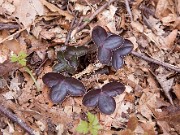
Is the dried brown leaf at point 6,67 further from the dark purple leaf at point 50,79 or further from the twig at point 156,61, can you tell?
the twig at point 156,61

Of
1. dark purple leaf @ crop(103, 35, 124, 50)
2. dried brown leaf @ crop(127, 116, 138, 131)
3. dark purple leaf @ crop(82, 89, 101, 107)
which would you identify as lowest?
dried brown leaf @ crop(127, 116, 138, 131)

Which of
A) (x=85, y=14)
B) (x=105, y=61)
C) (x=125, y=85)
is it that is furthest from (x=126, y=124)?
(x=85, y=14)

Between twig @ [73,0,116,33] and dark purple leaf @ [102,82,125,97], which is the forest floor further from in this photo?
dark purple leaf @ [102,82,125,97]

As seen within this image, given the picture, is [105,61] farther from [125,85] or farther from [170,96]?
[170,96]

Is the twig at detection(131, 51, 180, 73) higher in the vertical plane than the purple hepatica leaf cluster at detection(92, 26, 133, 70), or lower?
lower

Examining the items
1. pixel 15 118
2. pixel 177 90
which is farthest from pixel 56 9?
pixel 177 90

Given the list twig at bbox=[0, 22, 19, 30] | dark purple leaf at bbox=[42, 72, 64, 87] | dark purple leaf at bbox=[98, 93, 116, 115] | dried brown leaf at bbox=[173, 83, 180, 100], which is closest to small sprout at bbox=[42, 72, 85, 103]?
dark purple leaf at bbox=[42, 72, 64, 87]
